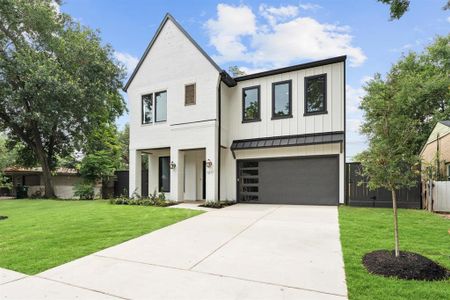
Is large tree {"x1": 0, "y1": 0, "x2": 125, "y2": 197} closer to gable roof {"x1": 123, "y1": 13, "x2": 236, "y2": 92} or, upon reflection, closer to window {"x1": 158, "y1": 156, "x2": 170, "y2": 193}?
gable roof {"x1": 123, "y1": 13, "x2": 236, "y2": 92}

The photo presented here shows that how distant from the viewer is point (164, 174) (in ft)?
48.3

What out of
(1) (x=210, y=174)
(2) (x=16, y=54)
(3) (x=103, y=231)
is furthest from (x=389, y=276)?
(2) (x=16, y=54)

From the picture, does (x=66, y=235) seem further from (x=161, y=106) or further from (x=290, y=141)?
(x=290, y=141)

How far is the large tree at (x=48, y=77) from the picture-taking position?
16.0 meters

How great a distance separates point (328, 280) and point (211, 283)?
1.58 m

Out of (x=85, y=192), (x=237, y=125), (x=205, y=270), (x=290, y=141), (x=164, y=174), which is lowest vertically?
(x=85, y=192)

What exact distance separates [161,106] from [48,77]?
24.0 ft

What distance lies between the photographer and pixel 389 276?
146 inches

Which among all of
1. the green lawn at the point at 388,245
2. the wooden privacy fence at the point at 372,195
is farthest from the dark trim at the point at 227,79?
the green lawn at the point at 388,245

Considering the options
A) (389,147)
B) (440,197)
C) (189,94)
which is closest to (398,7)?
(389,147)

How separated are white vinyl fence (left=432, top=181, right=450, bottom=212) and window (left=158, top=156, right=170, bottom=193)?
1149cm

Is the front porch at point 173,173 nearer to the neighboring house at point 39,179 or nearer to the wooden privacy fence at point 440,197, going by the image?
the neighboring house at point 39,179

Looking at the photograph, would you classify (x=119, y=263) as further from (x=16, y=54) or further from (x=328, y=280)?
(x=16, y=54)

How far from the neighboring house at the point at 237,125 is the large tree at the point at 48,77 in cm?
552
